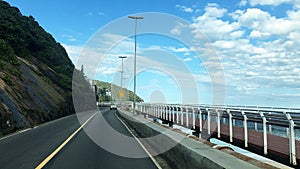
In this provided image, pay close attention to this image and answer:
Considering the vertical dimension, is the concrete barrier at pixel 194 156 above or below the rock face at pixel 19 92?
below

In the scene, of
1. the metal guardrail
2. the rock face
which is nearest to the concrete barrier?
the metal guardrail

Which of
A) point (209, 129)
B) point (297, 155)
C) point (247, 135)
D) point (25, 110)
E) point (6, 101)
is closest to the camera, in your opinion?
point (297, 155)

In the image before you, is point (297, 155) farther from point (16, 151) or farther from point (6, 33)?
point (6, 33)

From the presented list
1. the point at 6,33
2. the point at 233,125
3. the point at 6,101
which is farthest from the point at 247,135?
the point at 6,33

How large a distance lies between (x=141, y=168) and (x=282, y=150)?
4.70 meters

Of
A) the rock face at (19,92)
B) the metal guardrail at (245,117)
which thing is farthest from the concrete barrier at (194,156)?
the rock face at (19,92)

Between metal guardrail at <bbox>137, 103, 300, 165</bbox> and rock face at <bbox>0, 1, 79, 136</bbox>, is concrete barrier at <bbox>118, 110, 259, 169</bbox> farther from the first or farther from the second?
rock face at <bbox>0, 1, 79, 136</bbox>

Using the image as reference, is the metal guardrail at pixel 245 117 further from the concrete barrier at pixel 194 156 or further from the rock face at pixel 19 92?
the rock face at pixel 19 92

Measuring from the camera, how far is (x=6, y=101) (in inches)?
955

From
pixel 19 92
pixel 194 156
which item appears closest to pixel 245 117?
pixel 194 156

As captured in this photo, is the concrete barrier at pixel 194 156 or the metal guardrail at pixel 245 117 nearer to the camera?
the concrete barrier at pixel 194 156

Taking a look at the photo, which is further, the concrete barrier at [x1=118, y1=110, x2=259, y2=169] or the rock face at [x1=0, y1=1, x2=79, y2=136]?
the rock face at [x1=0, y1=1, x2=79, y2=136]

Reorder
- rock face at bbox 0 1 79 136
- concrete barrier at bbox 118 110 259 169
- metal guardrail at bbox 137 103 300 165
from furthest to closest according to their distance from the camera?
rock face at bbox 0 1 79 136 < metal guardrail at bbox 137 103 300 165 < concrete barrier at bbox 118 110 259 169

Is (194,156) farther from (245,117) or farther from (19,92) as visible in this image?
(19,92)
